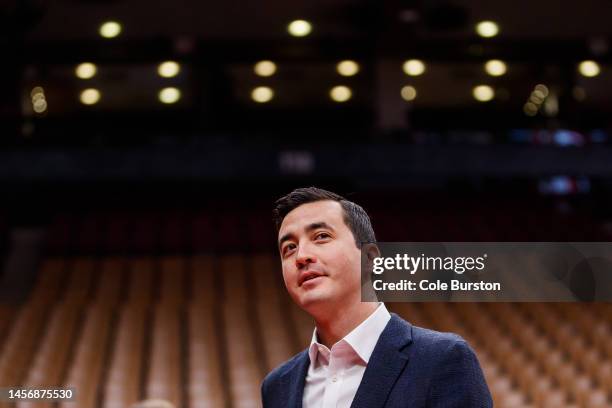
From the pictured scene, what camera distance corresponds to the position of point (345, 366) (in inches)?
33.2

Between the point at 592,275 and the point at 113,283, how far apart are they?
15.5ft

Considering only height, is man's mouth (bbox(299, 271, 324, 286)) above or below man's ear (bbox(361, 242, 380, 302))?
below

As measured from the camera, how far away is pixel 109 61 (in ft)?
22.4

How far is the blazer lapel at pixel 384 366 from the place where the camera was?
2.56 feet

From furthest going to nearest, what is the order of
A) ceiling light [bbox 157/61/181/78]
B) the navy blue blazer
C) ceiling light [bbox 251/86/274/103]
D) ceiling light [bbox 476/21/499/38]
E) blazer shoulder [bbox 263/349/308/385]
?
ceiling light [bbox 251/86/274/103]
ceiling light [bbox 157/61/181/78]
ceiling light [bbox 476/21/499/38]
blazer shoulder [bbox 263/349/308/385]
the navy blue blazer

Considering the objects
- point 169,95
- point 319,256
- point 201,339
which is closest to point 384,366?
point 319,256

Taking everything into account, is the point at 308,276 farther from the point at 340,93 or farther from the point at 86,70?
the point at 340,93

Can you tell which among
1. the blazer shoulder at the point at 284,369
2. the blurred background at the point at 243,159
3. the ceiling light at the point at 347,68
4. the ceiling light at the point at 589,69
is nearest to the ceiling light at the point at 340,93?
the blurred background at the point at 243,159

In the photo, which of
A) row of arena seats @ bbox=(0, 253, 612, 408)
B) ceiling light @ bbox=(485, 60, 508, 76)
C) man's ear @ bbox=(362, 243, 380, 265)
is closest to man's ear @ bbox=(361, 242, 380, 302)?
man's ear @ bbox=(362, 243, 380, 265)

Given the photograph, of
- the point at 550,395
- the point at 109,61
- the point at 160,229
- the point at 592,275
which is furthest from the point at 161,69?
the point at 592,275

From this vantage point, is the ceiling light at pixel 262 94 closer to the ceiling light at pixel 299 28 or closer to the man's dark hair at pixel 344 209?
the ceiling light at pixel 299 28

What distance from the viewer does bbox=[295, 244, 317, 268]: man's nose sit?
2.67 ft

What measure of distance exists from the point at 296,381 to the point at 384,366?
0.11 m

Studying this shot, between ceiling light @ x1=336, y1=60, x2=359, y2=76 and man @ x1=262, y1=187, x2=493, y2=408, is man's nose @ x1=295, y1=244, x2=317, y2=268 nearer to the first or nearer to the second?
man @ x1=262, y1=187, x2=493, y2=408
